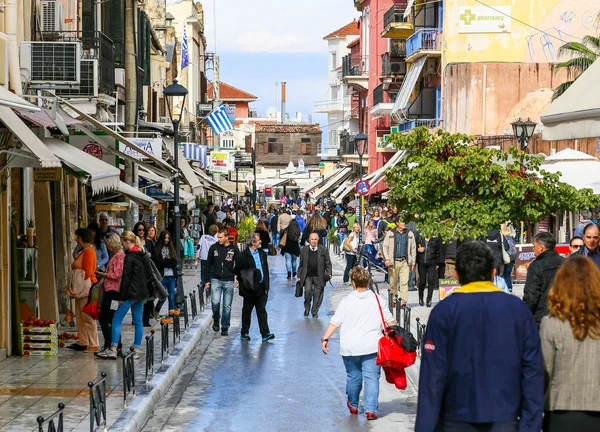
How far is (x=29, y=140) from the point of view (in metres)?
13.1

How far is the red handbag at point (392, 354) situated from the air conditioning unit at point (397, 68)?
46.6 m

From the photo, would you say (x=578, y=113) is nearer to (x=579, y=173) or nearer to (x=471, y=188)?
(x=471, y=188)

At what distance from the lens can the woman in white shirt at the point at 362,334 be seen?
450 inches

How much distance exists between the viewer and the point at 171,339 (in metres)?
17.7

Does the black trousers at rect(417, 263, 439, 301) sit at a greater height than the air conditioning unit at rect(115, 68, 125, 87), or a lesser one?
lesser

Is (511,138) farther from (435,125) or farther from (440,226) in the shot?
(440,226)

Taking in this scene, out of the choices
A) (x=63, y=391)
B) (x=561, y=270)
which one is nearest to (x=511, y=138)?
(x=63, y=391)

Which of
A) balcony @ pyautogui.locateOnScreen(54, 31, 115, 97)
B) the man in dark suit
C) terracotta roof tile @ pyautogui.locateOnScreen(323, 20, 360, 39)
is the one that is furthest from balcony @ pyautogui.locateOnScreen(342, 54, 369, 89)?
the man in dark suit

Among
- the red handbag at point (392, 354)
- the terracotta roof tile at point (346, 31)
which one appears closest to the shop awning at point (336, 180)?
the terracotta roof tile at point (346, 31)

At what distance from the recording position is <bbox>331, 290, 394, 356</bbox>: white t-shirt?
37.5ft

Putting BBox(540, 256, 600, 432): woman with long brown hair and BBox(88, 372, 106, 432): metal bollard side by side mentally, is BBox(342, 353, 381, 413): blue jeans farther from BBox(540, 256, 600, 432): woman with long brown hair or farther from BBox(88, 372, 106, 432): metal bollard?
BBox(540, 256, 600, 432): woman with long brown hair

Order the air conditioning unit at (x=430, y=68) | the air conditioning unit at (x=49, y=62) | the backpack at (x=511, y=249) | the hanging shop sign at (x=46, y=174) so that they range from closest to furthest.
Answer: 1. the hanging shop sign at (x=46, y=174)
2. the air conditioning unit at (x=49, y=62)
3. the backpack at (x=511, y=249)
4. the air conditioning unit at (x=430, y=68)

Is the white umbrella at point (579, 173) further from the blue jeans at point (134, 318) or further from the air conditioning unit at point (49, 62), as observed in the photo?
the air conditioning unit at point (49, 62)

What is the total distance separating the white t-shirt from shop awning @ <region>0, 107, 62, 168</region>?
3675 millimetres
